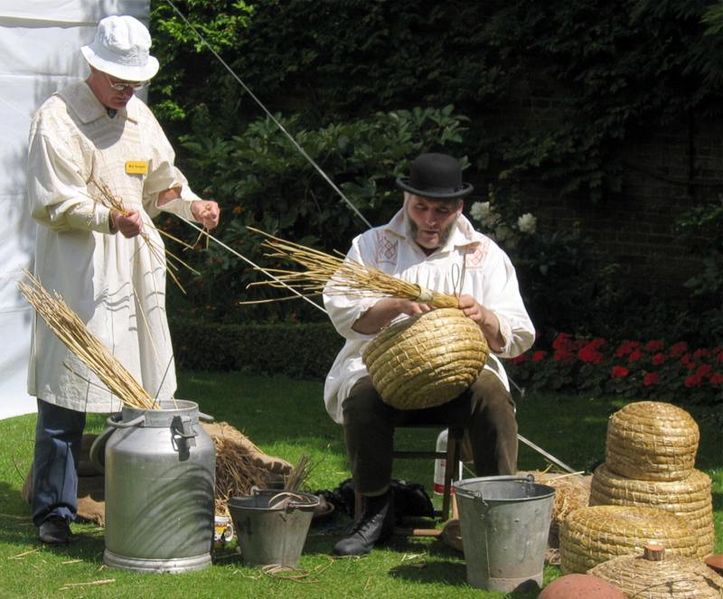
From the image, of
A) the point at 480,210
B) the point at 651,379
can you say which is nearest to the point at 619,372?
the point at 651,379

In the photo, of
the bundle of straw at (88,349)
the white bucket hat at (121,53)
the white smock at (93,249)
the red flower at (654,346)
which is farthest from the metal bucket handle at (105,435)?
the red flower at (654,346)

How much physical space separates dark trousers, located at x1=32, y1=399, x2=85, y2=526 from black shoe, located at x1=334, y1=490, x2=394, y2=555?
42.0 inches

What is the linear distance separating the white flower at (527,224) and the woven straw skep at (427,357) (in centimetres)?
A: 511

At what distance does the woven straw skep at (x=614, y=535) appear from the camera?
14.1 feet

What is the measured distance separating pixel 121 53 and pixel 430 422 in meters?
1.80

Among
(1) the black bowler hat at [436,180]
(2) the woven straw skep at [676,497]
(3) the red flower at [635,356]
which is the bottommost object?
(2) the woven straw skep at [676,497]

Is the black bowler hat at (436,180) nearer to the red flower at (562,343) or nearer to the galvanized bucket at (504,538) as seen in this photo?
the galvanized bucket at (504,538)

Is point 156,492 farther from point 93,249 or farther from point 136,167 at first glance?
point 136,167

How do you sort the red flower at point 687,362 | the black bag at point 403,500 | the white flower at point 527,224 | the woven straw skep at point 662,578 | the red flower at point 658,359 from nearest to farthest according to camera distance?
the woven straw skep at point 662,578, the black bag at point 403,500, the red flower at point 687,362, the red flower at point 658,359, the white flower at point 527,224

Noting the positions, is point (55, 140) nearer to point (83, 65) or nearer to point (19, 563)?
point (19, 563)

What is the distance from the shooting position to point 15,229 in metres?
7.74

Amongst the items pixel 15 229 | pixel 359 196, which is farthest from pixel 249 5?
pixel 15 229

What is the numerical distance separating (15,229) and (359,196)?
3058 millimetres

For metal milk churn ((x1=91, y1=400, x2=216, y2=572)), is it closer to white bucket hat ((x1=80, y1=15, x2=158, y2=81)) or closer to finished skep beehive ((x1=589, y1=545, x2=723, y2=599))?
white bucket hat ((x1=80, y1=15, x2=158, y2=81))
